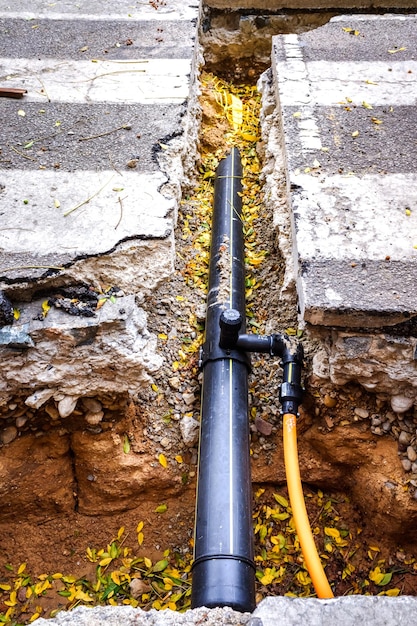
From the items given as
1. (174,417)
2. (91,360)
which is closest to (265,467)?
(174,417)

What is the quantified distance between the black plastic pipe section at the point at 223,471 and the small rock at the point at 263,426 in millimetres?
215

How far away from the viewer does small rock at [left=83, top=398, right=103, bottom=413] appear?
94.8 inches

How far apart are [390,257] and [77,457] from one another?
5.91 feet

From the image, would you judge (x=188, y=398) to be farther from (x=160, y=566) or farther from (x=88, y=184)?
(x=88, y=184)

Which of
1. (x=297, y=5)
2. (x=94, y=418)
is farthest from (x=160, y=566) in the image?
(x=297, y=5)

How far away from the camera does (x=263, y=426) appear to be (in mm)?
2551

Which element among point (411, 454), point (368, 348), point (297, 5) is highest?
point (297, 5)

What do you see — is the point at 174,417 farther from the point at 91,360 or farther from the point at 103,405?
the point at 91,360

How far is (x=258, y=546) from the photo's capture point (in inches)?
95.7

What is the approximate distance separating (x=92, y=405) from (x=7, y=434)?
0.41 m

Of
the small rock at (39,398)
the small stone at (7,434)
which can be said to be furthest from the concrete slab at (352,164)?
the small stone at (7,434)

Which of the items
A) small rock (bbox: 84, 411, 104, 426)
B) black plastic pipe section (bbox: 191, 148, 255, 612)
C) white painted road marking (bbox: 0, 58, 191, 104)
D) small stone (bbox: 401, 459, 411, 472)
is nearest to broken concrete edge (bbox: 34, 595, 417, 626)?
black plastic pipe section (bbox: 191, 148, 255, 612)

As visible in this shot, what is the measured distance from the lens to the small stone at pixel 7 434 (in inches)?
93.4

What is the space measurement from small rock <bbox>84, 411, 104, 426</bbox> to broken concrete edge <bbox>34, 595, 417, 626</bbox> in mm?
983
